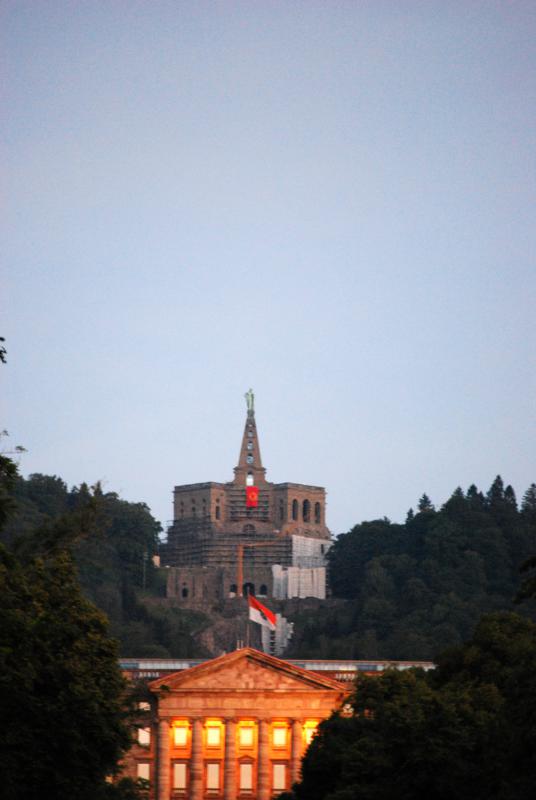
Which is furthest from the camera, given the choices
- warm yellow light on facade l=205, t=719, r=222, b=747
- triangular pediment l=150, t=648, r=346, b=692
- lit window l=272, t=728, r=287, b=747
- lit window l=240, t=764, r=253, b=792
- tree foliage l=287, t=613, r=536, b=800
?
warm yellow light on facade l=205, t=719, r=222, b=747

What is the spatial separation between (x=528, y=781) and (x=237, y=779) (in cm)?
8343

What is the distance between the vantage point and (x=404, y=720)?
332 feet

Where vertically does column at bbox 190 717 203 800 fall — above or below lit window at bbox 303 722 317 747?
below

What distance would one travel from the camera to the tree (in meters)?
88.1

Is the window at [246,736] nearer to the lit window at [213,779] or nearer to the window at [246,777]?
the window at [246,777]

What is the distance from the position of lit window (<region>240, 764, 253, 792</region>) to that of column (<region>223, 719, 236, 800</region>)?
855 millimetres

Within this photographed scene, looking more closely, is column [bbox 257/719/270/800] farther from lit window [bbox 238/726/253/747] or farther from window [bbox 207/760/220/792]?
window [bbox 207/760/220/792]

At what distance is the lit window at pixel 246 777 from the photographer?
15988cm

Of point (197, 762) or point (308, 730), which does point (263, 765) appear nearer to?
point (308, 730)

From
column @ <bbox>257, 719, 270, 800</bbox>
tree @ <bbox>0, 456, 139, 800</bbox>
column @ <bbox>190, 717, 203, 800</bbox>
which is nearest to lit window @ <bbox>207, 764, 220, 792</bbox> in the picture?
column @ <bbox>190, 717, 203, 800</bbox>

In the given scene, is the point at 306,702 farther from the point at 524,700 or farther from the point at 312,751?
the point at 524,700

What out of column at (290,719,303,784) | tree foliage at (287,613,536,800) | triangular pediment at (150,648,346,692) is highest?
triangular pediment at (150,648,346,692)

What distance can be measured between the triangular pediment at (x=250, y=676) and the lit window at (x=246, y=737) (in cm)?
328

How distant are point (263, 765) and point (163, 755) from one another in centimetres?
714
